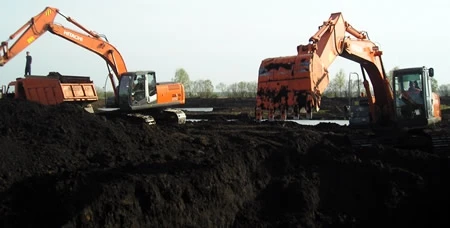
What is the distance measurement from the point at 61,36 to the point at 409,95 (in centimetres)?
1241

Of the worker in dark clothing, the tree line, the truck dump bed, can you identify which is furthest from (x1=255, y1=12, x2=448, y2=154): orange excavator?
the tree line

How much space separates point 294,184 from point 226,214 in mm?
1595

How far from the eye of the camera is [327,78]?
33.1ft

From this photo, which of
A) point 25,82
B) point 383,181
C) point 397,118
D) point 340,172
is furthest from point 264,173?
point 25,82

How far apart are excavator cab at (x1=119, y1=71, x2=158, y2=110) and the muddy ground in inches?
219

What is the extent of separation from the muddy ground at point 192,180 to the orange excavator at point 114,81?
18.5 ft

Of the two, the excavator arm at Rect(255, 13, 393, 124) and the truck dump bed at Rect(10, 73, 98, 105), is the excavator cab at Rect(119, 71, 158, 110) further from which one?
the excavator arm at Rect(255, 13, 393, 124)

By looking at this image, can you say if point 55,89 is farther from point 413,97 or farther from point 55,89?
point 413,97

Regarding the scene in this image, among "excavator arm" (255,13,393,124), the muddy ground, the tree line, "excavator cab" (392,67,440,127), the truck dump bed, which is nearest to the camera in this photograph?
→ the muddy ground

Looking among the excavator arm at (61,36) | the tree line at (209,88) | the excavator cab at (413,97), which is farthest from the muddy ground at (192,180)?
the tree line at (209,88)

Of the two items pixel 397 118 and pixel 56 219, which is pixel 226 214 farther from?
pixel 397 118

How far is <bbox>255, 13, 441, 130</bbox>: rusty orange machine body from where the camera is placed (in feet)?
32.0

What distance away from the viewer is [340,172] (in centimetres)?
966

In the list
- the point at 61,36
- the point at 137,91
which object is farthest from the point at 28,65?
the point at 137,91
